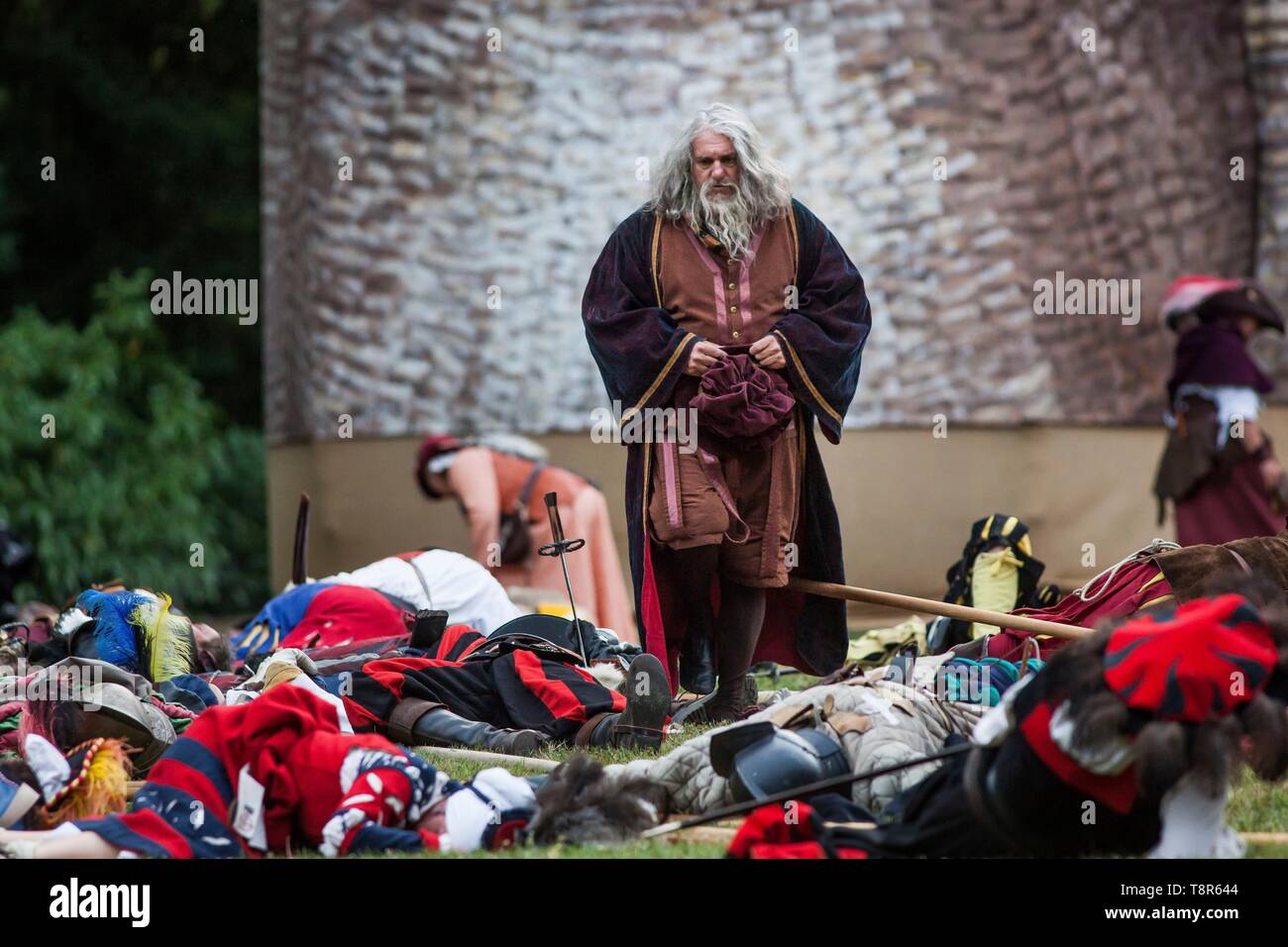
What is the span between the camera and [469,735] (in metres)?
3.99

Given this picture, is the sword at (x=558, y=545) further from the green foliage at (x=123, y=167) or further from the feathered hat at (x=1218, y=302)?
the green foliage at (x=123, y=167)

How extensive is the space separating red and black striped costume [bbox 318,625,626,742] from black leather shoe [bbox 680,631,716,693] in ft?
1.29

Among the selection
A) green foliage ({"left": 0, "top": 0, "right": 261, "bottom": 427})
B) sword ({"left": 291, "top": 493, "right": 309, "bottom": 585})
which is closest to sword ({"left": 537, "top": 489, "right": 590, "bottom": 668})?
sword ({"left": 291, "top": 493, "right": 309, "bottom": 585})

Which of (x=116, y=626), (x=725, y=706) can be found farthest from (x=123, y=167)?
(x=725, y=706)

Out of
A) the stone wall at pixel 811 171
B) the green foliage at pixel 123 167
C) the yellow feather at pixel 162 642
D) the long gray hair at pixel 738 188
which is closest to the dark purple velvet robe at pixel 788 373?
the long gray hair at pixel 738 188

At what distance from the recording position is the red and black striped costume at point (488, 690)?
4141 mm

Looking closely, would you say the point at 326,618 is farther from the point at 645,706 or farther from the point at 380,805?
the point at 380,805

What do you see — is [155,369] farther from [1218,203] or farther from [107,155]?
[1218,203]

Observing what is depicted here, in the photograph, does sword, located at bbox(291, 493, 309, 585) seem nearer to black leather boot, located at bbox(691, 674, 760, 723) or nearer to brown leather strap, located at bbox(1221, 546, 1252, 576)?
black leather boot, located at bbox(691, 674, 760, 723)

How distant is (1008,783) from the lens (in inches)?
100

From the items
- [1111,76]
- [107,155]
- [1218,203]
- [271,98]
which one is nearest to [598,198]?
[271,98]

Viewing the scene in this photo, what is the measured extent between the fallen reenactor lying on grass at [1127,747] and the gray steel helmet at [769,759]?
37 centimetres

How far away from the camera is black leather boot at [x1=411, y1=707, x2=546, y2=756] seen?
394 centimetres

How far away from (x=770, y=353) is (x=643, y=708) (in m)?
1.14
